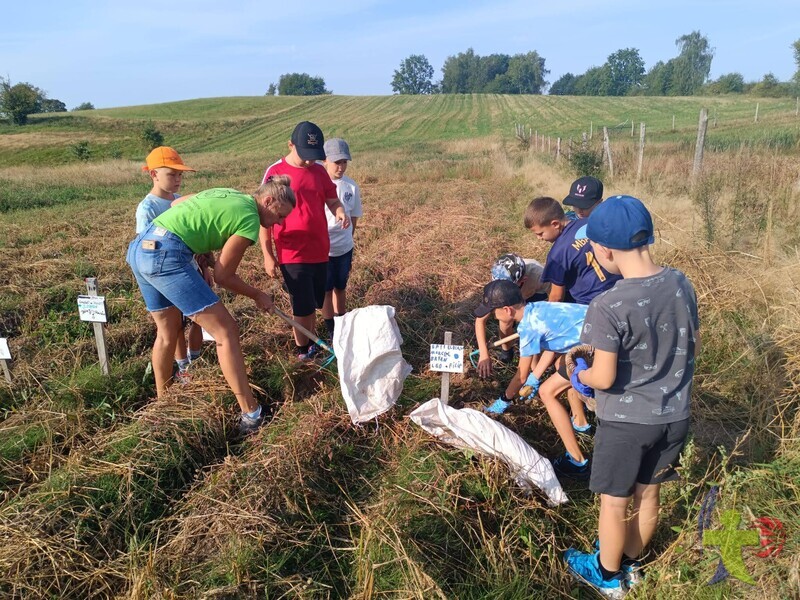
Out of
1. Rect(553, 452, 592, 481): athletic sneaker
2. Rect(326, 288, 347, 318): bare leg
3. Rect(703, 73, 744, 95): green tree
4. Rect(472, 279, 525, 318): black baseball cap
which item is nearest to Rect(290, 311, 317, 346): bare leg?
Rect(326, 288, 347, 318): bare leg

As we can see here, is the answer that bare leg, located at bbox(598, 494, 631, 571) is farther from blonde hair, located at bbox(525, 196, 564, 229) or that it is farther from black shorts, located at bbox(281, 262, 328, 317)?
black shorts, located at bbox(281, 262, 328, 317)

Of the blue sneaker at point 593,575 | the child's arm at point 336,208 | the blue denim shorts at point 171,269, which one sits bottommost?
the blue sneaker at point 593,575

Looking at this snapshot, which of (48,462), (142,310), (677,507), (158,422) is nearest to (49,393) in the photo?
(48,462)

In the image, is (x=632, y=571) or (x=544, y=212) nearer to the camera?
(x=632, y=571)

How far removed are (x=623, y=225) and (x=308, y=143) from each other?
2343mm

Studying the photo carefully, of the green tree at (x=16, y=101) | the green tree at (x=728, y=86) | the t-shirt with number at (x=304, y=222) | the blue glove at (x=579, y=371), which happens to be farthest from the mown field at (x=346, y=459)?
the green tree at (x=728, y=86)

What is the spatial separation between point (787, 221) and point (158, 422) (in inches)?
247

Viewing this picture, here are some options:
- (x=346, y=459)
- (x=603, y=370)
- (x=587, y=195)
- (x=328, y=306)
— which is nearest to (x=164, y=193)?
(x=328, y=306)

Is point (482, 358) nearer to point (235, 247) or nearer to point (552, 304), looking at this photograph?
point (552, 304)

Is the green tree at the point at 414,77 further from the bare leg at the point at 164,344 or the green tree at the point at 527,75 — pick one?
the bare leg at the point at 164,344

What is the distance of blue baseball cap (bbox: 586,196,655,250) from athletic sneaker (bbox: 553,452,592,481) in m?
1.35

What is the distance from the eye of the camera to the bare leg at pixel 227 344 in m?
2.77

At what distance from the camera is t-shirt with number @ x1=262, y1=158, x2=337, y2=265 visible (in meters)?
3.45

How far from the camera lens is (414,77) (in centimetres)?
10231
